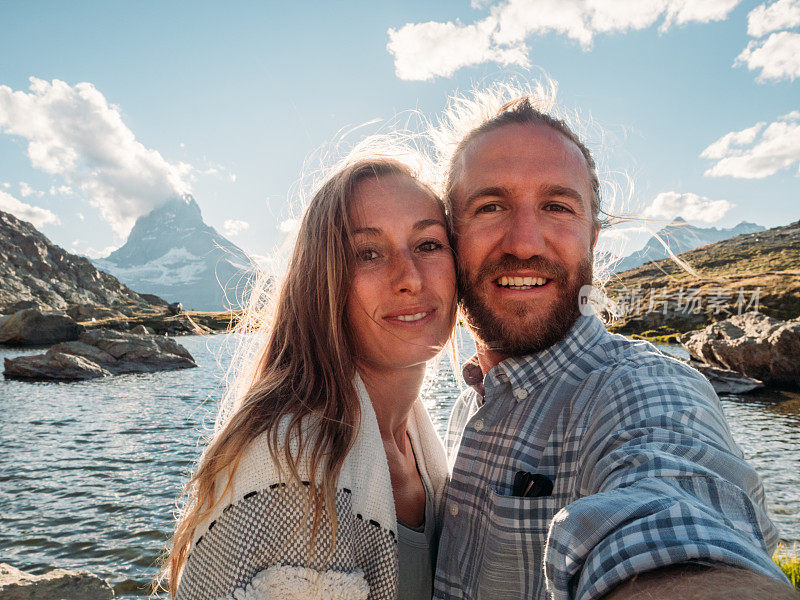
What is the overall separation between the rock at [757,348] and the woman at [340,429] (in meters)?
27.7

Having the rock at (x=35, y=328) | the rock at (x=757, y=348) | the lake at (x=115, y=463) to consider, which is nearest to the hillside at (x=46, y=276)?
the rock at (x=35, y=328)

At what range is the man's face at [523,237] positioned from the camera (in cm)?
289

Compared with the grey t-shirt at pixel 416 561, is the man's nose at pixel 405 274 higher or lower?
higher

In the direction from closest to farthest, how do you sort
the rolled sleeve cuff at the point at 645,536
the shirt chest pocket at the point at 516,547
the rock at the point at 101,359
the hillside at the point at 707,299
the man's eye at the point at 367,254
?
the rolled sleeve cuff at the point at 645,536, the shirt chest pocket at the point at 516,547, the man's eye at the point at 367,254, the rock at the point at 101,359, the hillside at the point at 707,299

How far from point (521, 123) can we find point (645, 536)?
2.69 m

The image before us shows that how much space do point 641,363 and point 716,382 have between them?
28034 mm

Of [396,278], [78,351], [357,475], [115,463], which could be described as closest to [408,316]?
[396,278]

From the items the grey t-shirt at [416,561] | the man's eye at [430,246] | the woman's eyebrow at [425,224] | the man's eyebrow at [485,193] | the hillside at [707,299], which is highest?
the hillside at [707,299]

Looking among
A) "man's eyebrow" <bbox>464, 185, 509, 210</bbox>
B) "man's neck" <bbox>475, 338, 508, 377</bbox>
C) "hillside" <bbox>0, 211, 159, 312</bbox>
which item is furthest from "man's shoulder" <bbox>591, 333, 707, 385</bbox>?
"hillside" <bbox>0, 211, 159, 312</bbox>

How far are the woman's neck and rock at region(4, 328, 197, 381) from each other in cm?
3077

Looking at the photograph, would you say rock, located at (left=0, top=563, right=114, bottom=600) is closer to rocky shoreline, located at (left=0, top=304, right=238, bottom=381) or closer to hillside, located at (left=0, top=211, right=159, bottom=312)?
rocky shoreline, located at (left=0, top=304, right=238, bottom=381)

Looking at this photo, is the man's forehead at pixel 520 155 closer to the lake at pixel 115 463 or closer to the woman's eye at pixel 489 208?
the woman's eye at pixel 489 208

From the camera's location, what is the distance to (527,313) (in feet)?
9.53

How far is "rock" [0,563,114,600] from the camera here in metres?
5.85
